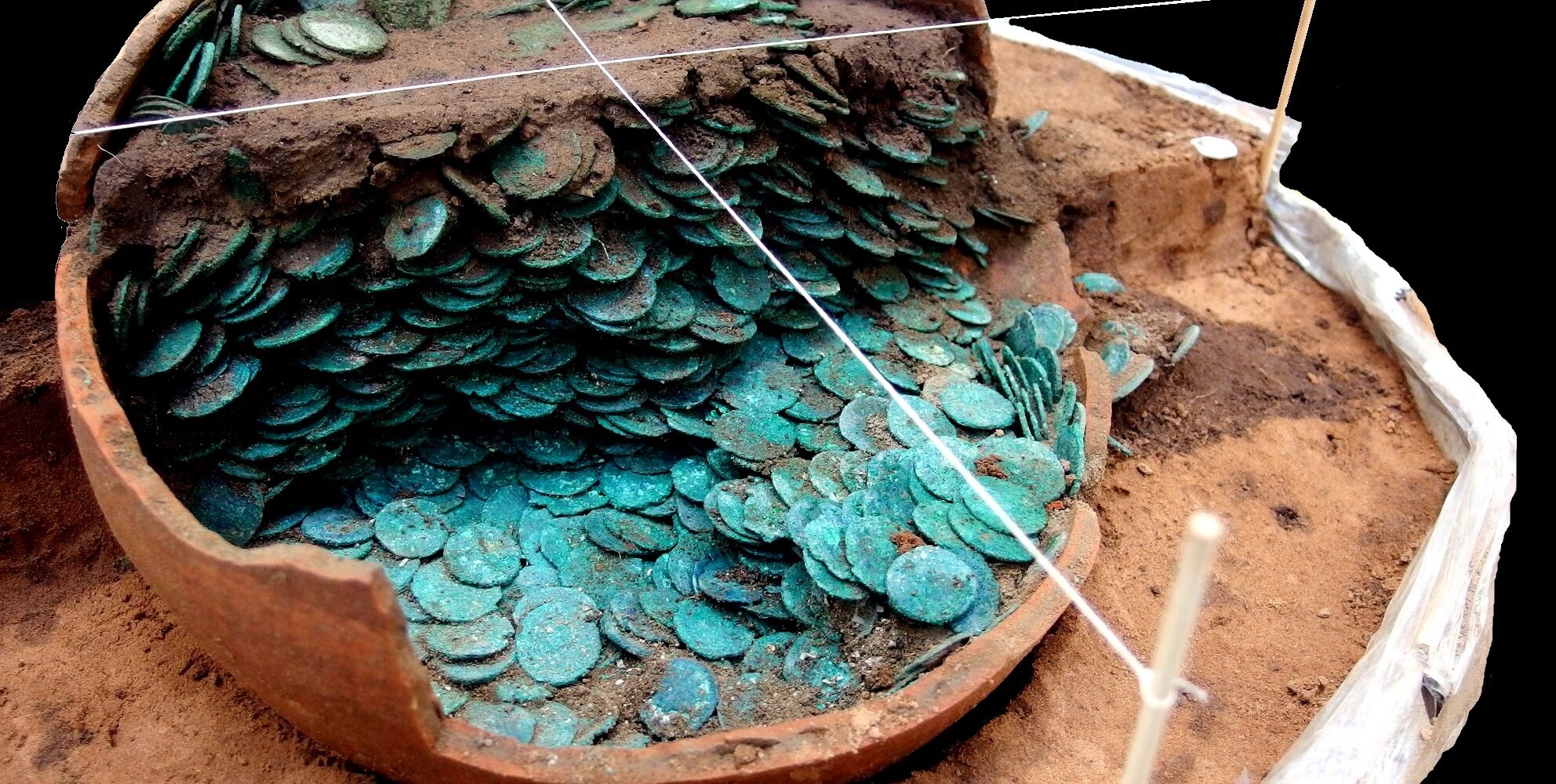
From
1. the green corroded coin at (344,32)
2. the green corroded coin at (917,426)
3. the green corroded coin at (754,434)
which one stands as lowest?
the green corroded coin at (754,434)

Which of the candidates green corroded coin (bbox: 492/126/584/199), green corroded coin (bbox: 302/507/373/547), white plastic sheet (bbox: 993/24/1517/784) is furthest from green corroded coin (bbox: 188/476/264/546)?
white plastic sheet (bbox: 993/24/1517/784)

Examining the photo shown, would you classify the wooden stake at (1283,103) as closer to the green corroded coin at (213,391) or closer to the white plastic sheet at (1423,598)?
the white plastic sheet at (1423,598)

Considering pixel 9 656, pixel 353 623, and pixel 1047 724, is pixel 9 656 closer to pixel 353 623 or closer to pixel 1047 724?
pixel 353 623

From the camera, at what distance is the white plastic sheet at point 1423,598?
120 inches

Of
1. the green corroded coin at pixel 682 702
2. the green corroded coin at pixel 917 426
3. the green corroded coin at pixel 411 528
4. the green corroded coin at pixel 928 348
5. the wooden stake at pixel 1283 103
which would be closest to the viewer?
the green corroded coin at pixel 682 702

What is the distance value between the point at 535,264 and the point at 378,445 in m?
0.72

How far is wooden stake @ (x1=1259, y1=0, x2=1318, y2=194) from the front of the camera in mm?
4410

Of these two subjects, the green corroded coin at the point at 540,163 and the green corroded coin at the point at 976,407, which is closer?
the green corroded coin at the point at 540,163

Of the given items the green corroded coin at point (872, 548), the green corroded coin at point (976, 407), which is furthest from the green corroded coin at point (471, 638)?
the green corroded coin at point (976, 407)

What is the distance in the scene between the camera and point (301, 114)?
321 centimetres

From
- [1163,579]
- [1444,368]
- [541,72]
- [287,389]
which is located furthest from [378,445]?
[1444,368]

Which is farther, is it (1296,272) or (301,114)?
(1296,272)

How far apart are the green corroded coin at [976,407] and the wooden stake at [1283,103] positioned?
1898 millimetres

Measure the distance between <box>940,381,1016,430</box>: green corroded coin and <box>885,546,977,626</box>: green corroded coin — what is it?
1.78ft
